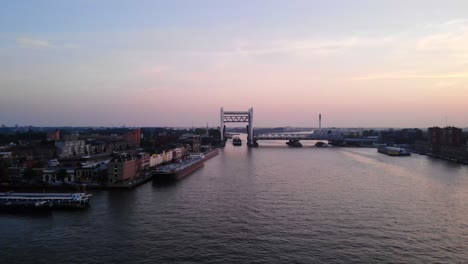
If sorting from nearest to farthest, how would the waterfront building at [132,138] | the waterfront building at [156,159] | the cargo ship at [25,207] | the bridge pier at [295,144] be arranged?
the cargo ship at [25,207] < the waterfront building at [156,159] < the waterfront building at [132,138] < the bridge pier at [295,144]

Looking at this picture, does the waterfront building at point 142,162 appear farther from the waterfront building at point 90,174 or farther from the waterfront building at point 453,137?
the waterfront building at point 453,137

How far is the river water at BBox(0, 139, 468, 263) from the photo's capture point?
384 centimetres

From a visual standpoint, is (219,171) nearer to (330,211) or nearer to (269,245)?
(330,211)

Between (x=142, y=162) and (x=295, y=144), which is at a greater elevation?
(x=295, y=144)

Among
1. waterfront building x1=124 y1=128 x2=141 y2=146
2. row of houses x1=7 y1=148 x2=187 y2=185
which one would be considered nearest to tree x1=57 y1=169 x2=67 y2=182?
row of houses x1=7 y1=148 x2=187 y2=185

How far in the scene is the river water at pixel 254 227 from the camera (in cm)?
384

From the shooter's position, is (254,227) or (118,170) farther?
(118,170)

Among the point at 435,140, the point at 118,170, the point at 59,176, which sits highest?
the point at 435,140

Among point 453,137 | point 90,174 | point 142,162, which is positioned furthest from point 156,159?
point 453,137

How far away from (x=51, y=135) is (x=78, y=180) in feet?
41.3

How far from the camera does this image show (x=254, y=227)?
470 cm

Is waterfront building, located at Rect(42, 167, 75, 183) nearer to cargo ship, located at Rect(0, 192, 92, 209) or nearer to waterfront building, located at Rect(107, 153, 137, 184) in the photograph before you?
waterfront building, located at Rect(107, 153, 137, 184)

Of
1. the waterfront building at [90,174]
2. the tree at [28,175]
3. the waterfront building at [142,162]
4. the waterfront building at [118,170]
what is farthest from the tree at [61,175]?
the waterfront building at [142,162]

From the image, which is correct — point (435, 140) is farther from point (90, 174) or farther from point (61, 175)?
point (61, 175)
